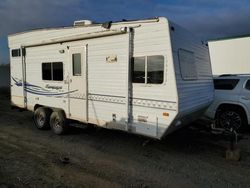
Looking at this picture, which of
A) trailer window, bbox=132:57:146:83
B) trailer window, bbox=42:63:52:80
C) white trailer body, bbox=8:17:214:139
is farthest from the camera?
trailer window, bbox=42:63:52:80

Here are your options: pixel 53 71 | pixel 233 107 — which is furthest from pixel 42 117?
pixel 233 107

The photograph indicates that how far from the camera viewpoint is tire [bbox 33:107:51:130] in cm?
881

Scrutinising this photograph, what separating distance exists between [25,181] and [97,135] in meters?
3.41

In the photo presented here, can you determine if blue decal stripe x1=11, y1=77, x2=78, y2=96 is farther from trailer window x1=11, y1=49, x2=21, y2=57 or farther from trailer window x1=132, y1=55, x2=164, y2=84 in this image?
trailer window x1=132, y1=55, x2=164, y2=84

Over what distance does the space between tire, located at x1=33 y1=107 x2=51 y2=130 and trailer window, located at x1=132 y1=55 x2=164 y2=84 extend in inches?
150

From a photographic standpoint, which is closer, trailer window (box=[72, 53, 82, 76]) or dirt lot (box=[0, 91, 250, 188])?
dirt lot (box=[0, 91, 250, 188])

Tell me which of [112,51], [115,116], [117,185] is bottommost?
[117,185]

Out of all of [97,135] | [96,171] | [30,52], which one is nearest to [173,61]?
[96,171]

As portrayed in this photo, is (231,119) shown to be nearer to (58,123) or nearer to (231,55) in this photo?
(58,123)

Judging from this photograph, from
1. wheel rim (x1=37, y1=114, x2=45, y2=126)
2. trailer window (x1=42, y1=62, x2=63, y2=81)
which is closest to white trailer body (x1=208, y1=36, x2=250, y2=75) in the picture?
trailer window (x1=42, y1=62, x2=63, y2=81)

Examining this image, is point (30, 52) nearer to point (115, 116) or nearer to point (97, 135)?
point (97, 135)

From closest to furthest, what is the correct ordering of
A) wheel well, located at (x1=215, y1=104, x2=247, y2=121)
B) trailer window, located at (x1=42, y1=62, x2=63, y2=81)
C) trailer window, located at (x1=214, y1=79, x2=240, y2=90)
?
trailer window, located at (x1=42, y1=62, x2=63, y2=81), wheel well, located at (x1=215, y1=104, x2=247, y2=121), trailer window, located at (x1=214, y1=79, x2=240, y2=90)

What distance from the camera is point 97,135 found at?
829 cm

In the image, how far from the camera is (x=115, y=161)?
20.0 ft
